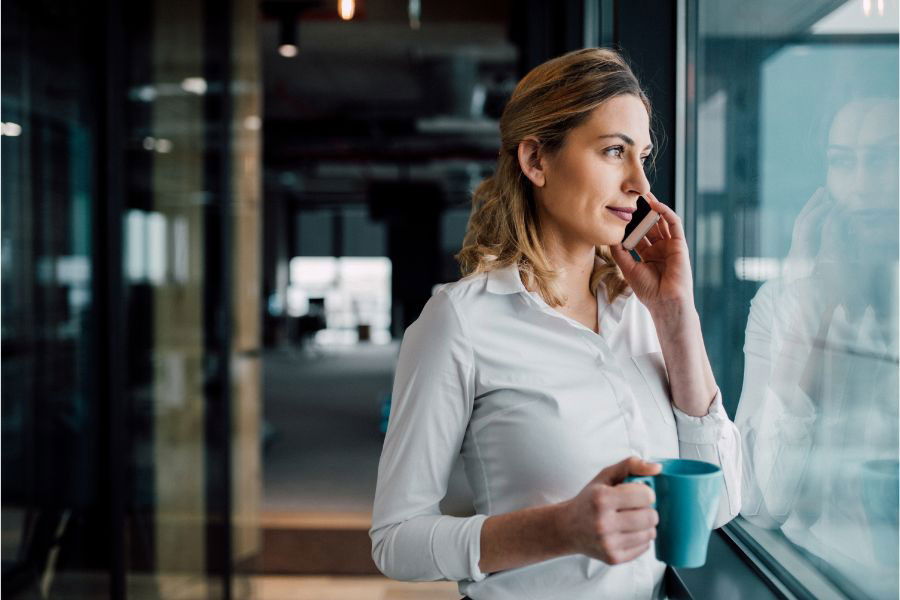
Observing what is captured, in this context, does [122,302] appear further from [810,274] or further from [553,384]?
[810,274]

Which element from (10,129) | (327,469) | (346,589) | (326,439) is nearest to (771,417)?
(10,129)

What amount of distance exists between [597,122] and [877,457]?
0.55 meters

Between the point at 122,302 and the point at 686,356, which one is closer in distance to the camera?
the point at 686,356

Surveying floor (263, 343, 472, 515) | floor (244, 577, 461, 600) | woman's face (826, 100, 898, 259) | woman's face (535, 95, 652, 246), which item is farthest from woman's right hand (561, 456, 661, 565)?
floor (244, 577, 461, 600)

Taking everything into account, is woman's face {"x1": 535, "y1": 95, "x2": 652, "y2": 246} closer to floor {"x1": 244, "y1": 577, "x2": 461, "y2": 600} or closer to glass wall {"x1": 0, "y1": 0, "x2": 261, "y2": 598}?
glass wall {"x1": 0, "y1": 0, "x2": 261, "y2": 598}

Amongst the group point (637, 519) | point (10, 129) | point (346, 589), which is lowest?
point (346, 589)

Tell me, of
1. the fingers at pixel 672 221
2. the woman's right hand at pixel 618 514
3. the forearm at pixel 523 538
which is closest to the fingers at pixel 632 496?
the woman's right hand at pixel 618 514

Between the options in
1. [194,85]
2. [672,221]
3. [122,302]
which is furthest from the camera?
[194,85]

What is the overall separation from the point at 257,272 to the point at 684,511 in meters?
3.96

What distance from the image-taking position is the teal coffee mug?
76cm

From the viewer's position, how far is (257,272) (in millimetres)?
4480

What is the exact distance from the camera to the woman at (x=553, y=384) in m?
1.06

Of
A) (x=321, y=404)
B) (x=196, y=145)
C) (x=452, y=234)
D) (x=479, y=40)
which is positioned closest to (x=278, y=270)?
(x=452, y=234)

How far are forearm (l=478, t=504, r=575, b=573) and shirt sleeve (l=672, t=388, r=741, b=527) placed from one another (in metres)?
0.29
